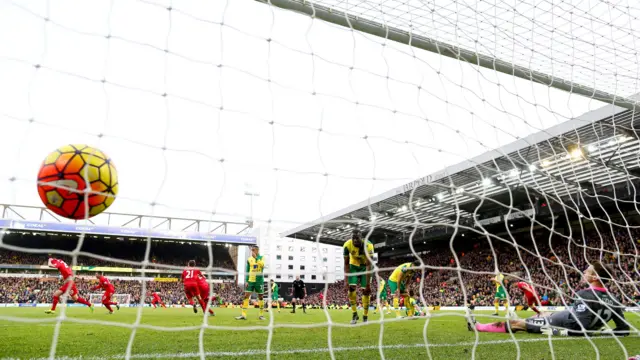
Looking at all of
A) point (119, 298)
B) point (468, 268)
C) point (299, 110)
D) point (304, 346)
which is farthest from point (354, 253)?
point (119, 298)

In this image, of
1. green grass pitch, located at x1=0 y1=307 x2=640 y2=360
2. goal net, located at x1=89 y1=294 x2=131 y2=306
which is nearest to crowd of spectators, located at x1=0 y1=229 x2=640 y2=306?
goal net, located at x1=89 y1=294 x2=131 y2=306

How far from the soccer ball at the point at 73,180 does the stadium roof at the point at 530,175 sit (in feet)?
7.52

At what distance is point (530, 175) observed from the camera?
6.32 metres

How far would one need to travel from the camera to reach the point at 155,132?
3.02 m

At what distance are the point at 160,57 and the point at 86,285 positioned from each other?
3223 centimetres

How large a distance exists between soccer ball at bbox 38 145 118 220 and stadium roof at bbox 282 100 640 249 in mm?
2293

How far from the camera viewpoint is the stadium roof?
5.62 meters

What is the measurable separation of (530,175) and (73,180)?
579 cm

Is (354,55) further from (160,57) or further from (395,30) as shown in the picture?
(160,57)

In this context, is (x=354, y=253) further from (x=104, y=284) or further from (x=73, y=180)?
(x=104, y=284)

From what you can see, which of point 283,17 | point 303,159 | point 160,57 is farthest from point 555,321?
point 160,57

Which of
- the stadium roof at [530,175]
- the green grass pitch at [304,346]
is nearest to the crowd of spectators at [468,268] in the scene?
the stadium roof at [530,175]

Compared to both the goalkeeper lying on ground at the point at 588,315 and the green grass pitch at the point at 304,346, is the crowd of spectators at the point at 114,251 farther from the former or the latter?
the goalkeeper lying on ground at the point at 588,315

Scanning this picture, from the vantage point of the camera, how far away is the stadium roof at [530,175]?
562 centimetres
